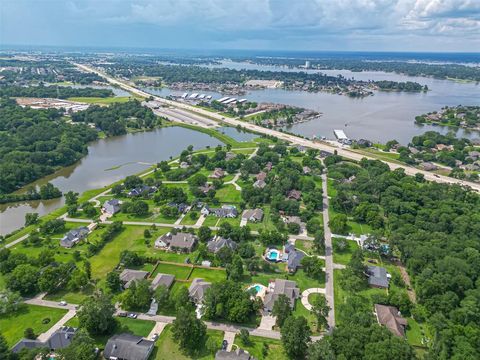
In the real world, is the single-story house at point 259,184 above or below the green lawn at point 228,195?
above

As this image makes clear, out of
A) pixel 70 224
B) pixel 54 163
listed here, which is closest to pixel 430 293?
pixel 70 224

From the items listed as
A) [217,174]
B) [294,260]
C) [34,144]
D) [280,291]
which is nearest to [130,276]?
[280,291]

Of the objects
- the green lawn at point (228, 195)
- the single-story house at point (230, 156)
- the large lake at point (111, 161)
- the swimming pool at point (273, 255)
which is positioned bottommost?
the large lake at point (111, 161)

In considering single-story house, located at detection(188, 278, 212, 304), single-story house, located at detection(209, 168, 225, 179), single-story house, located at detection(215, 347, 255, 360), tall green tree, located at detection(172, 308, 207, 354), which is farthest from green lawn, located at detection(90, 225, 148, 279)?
single-story house, located at detection(209, 168, 225, 179)

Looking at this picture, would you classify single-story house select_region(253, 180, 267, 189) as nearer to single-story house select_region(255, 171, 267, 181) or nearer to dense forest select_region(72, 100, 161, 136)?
single-story house select_region(255, 171, 267, 181)

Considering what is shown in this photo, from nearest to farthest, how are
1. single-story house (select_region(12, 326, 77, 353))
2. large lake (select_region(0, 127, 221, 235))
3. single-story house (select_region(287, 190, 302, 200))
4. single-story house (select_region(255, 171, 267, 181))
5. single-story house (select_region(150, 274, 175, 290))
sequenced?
single-story house (select_region(12, 326, 77, 353)), single-story house (select_region(150, 274, 175, 290)), large lake (select_region(0, 127, 221, 235)), single-story house (select_region(287, 190, 302, 200)), single-story house (select_region(255, 171, 267, 181))

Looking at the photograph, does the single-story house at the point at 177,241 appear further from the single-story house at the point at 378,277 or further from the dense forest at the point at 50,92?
the dense forest at the point at 50,92

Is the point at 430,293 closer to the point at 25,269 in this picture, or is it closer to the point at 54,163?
the point at 25,269

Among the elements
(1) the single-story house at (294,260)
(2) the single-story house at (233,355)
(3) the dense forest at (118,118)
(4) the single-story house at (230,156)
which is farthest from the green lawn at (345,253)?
(3) the dense forest at (118,118)
